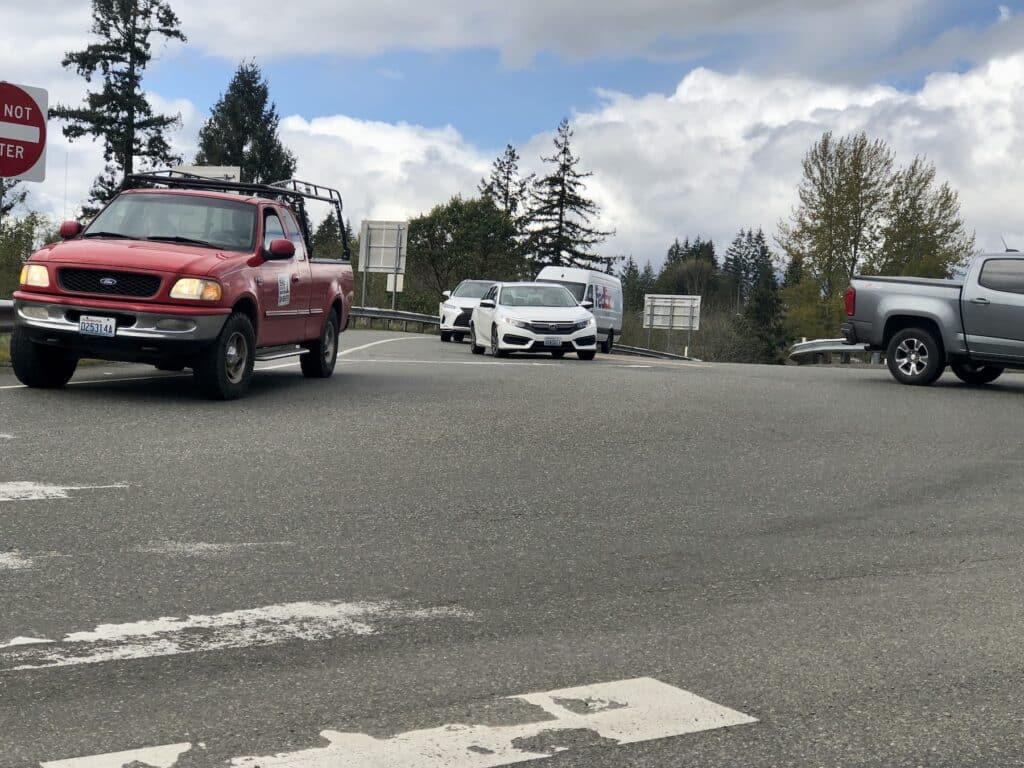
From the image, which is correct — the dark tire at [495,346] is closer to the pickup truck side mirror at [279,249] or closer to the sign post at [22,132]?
the sign post at [22,132]

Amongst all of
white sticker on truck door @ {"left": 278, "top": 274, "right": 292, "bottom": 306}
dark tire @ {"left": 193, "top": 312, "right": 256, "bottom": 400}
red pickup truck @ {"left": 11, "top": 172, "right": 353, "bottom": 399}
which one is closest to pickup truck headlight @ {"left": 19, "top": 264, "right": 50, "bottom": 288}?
red pickup truck @ {"left": 11, "top": 172, "right": 353, "bottom": 399}

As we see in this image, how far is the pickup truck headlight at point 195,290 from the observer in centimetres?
1192

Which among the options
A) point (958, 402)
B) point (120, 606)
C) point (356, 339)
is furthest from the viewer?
point (356, 339)

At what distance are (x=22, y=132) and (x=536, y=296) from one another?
12642 mm

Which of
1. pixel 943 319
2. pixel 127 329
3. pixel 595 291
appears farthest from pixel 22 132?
pixel 595 291

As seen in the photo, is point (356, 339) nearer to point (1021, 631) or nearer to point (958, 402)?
point (958, 402)

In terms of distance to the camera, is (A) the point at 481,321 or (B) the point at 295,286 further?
(A) the point at 481,321

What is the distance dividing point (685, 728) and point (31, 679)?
1999 mm

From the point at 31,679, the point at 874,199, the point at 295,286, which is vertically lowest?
the point at 31,679

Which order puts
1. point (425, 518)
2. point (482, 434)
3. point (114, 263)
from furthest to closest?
point (114, 263), point (482, 434), point (425, 518)

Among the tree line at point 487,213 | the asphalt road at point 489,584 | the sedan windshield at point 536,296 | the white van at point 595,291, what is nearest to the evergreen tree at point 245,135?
the tree line at point 487,213

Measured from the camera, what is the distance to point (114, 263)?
12.0m

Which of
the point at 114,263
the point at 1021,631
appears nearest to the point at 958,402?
the point at 114,263

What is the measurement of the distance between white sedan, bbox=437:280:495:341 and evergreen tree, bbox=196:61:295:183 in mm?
53564
